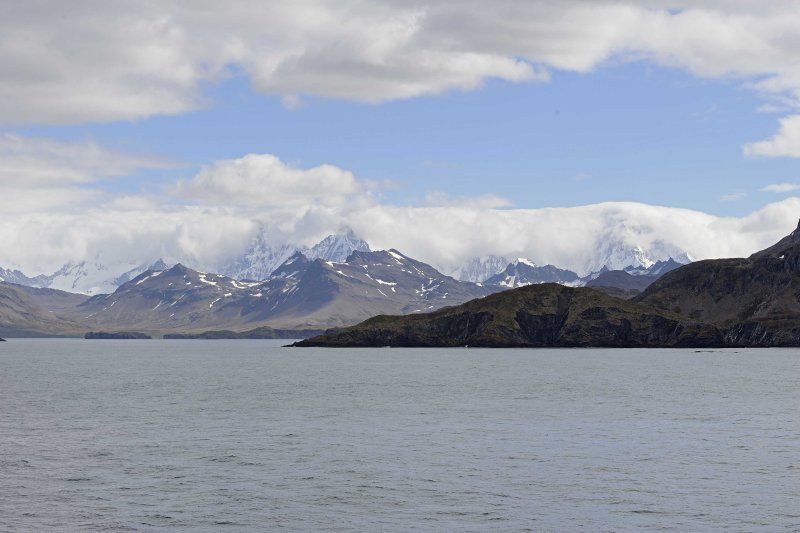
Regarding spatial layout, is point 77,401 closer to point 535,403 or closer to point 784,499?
point 535,403

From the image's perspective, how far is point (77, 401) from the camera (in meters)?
135

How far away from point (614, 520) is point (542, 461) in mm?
20547

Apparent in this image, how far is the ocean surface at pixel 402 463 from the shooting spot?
189ft

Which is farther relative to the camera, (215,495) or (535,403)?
(535,403)

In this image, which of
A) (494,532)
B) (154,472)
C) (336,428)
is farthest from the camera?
(336,428)

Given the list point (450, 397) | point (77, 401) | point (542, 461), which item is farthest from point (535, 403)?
point (77, 401)

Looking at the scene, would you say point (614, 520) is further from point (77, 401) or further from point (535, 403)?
point (77, 401)

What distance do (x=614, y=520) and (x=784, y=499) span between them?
13.6 m

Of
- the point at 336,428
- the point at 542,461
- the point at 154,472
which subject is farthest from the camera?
the point at 336,428

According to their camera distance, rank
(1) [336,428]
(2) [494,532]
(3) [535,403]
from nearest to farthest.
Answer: (2) [494,532]
(1) [336,428]
(3) [535,403]

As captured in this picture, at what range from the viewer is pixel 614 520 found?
56.2 meters

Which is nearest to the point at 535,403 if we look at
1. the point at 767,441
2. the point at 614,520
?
the point at 767,441

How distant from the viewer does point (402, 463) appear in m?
76.4

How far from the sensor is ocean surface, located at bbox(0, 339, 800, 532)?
57.5 metres
